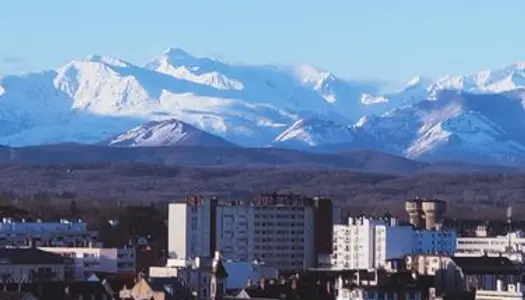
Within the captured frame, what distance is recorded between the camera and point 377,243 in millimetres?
75875

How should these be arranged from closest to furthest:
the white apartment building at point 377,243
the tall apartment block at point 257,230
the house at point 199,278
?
the house at point 199,278
the white apartment building at point 377,243
the tall apartment block at point 257,230

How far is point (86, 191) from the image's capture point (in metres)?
153

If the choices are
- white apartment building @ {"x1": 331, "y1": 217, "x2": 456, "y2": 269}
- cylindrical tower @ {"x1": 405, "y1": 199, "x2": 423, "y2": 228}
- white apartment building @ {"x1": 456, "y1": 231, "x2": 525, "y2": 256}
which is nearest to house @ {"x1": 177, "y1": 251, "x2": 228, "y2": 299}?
white apartment building @ {"x1": 331, "y1": 217, "x2": 456, "y2": 269}

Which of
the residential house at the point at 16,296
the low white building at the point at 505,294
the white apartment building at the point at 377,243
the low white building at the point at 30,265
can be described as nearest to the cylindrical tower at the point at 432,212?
the white apartment building at the point at 377,243

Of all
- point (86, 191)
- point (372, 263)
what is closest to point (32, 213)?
point (372, 263)

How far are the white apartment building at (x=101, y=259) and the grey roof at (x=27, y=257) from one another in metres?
2.79

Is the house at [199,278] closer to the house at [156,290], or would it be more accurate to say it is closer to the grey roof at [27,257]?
the house at [156,290]

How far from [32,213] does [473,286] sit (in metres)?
45.9

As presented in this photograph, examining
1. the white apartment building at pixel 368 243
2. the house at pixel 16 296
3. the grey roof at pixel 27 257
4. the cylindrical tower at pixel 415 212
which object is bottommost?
the house at pixel 16 296

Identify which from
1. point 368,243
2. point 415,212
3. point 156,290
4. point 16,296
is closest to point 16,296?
point 16,296

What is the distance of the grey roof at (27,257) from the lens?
197ft

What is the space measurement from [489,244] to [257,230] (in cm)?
891

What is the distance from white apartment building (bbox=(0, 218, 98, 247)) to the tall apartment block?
348 cm

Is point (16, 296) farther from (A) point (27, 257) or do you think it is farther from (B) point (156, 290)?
(A) point (27, 257)
